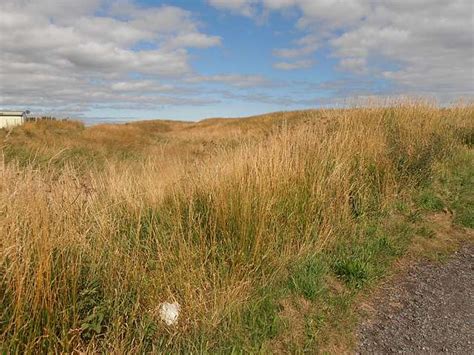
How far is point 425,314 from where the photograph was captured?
3.13 meters

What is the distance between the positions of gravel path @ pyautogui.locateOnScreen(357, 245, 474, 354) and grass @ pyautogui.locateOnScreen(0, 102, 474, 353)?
21 centimetres

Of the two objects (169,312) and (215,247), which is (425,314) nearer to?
(215,247)

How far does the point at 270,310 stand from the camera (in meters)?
2.87

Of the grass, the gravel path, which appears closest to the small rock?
the grass

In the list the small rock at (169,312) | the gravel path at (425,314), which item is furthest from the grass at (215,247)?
the gravel path at (425,314)

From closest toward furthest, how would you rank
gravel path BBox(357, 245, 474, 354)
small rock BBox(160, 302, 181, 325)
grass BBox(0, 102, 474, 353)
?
grass BBox(0, 102, 474, 353) < small rock BBox(160, 302, 181, 325) < gravel path BBox(357, 245, 474, 354)

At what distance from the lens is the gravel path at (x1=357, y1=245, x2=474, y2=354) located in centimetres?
272

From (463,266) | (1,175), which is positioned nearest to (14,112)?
→ (1,175)

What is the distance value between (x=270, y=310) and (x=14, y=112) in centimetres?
3644

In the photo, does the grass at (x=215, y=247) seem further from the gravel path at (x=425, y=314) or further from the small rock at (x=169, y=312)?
the gravel path at (x=425, y=314)

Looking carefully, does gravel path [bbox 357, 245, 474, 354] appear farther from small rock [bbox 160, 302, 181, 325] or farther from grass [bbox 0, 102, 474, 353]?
small rock [bbox 160, 302, 181, 325]

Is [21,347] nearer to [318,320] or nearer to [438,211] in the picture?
[318,320]

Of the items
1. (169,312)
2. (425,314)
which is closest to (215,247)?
(169,312)

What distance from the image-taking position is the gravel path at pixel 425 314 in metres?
2.72
